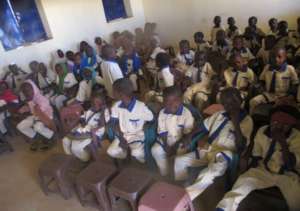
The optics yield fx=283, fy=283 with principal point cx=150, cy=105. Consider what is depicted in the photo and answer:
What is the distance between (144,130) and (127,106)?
27 centimetres

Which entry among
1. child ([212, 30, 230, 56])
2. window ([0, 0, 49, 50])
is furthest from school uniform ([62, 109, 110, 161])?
window ([0, 0, 49, 50])

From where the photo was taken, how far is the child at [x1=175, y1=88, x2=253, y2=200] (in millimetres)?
1979

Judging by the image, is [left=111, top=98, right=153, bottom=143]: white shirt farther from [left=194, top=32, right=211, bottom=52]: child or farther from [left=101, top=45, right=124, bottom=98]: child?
[left=194, top=32, right=211, bottom=52]: child

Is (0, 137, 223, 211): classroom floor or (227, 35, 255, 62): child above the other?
(227, 35, 255, 62): child

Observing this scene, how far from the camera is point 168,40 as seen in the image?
687cm

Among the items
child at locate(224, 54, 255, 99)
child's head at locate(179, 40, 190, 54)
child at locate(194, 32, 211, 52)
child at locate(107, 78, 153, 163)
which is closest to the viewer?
child at locate(107, 78, 153, 163)

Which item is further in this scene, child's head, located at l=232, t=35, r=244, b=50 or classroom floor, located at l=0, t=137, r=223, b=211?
child's head, located at l=232, t=35, r=244, b=50

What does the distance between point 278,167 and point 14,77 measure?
4145mm

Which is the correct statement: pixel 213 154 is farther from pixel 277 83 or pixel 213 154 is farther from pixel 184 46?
pixel 184 46

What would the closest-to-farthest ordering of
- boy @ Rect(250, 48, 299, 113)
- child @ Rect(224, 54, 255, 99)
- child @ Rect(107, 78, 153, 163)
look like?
child @ Rect(107, 78, 153, 163)
boy @ Rect(250, 48, 299, 113)
child @ Rect(224, 54, 255, 99)

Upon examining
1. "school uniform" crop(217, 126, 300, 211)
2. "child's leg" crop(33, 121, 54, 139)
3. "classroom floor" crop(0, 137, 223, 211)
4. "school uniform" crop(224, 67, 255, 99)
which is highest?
"school uniform" crop(224, 67, 255, 99)

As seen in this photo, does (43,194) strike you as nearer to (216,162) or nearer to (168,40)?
(216,162)

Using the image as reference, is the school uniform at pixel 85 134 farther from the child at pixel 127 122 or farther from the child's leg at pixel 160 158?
the child's leg at pixel 160 158

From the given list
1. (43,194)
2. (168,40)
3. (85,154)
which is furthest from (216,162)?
(168,40)
